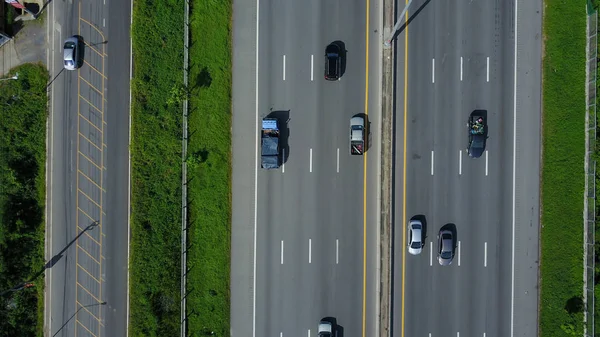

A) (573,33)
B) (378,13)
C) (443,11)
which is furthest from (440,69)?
(573,33)

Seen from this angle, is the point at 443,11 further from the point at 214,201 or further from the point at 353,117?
the point at 214,201

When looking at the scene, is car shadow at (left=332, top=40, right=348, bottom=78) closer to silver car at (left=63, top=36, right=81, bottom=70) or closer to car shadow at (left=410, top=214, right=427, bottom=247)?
car shadow at (left=410, top=214, right=427, bottom=247)

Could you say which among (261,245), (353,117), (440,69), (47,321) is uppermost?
(440,69)

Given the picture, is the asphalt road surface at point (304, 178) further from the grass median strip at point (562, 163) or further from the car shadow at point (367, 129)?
the grass median strip at point (562, 163)

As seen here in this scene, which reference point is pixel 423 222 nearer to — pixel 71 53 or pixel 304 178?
pixel 304 178

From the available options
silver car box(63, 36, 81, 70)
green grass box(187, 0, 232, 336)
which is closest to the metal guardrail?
green grass box(187, 0, 232, 336)

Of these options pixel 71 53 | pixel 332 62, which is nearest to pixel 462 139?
pixel 332 62
